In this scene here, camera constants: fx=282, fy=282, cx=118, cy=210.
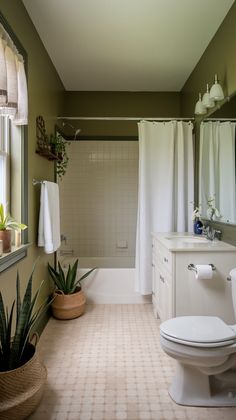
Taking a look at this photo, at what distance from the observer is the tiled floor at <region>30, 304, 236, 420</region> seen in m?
1.52

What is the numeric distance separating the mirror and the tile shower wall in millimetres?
1302

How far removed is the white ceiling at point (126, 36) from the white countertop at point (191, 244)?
1.78 meters

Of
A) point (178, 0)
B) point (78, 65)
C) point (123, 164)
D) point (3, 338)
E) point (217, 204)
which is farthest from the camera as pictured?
point (123, 164)

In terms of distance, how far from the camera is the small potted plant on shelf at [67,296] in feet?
8.79

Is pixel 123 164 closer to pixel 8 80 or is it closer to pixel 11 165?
pixel 11 165

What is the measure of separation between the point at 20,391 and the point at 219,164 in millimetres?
2198

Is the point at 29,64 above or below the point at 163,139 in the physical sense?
above

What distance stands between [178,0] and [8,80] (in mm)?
1392

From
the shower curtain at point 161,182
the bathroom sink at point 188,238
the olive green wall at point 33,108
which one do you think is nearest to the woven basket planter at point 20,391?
the olive green wall at point 33,108

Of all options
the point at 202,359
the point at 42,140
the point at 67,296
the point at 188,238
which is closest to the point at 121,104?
the point at 42,140

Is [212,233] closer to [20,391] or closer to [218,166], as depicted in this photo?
[218,166]

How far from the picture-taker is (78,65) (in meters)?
2.98

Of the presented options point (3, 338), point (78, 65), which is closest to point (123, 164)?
point (78, 65)

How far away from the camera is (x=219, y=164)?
8.20 feet
